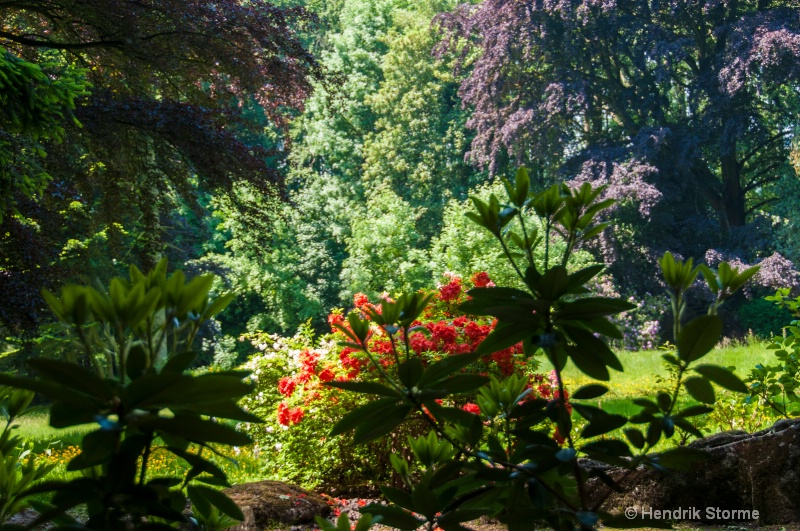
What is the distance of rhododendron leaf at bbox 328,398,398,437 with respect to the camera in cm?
87

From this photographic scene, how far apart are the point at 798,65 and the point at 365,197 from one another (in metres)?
12.9

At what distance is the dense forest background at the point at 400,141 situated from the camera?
722 centimetres

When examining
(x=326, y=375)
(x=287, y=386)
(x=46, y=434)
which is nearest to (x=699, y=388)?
(x=326, y=375)

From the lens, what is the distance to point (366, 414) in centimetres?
88

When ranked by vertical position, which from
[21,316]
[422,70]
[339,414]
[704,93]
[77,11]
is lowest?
[339,414]

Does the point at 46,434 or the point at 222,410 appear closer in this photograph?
the point at 222,410

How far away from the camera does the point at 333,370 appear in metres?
5.34

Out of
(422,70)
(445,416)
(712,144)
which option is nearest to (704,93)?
(712,144)

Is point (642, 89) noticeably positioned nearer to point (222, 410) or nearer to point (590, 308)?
point (590, 308)

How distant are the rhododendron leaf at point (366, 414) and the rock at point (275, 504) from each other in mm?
3238

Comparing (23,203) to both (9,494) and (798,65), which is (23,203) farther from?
(798,65)

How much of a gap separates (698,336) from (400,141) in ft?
78.7

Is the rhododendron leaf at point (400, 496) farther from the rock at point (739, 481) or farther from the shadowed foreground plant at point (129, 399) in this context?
the rock at point (739, 481)
